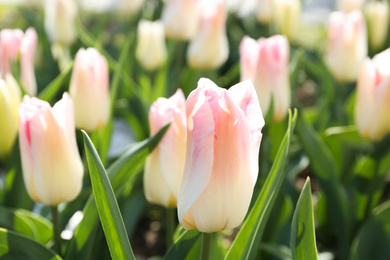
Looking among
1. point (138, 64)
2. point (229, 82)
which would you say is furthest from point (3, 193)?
point (229, 82)

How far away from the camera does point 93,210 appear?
118 centimetres

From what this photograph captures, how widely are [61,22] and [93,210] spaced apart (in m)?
1.31

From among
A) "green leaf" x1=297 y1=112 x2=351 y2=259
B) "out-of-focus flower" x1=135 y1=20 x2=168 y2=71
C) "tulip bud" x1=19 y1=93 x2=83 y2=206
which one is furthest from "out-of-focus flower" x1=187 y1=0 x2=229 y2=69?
"tulip bud" x1=19 y1=93 x2=83 y2=206

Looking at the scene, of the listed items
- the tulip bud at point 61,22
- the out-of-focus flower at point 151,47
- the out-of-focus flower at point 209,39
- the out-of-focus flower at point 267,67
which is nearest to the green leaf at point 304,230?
the out-of-focus flower at point 267,67

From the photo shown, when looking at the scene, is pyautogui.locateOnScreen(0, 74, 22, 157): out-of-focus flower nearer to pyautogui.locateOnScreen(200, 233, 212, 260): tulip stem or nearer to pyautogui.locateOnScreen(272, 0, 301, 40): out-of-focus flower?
pyautogui.locateOnScreen(200, 233, 212, 260): tulip stem

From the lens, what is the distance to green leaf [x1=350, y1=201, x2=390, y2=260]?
5.05ft

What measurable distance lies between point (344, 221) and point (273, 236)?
0.61ft

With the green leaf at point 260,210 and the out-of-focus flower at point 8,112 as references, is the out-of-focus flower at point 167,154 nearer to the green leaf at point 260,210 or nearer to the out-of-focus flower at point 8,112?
the green leaf at point 260,210

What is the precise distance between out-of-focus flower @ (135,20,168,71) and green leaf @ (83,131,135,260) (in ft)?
4.31

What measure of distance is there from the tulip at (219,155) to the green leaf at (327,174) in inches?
30.8

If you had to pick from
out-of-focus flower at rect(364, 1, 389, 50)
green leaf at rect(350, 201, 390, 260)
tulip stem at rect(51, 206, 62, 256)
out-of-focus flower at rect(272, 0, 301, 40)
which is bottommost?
green leaf at rect(350, 201, 390, 260)

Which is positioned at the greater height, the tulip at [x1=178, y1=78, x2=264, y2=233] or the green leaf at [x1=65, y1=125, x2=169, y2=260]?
the tulip at [x1=178, y1=78, x2=264, y2=233]

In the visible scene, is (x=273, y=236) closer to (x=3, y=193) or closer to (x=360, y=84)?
(x=360, y=84)

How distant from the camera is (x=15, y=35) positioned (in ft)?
5.32
